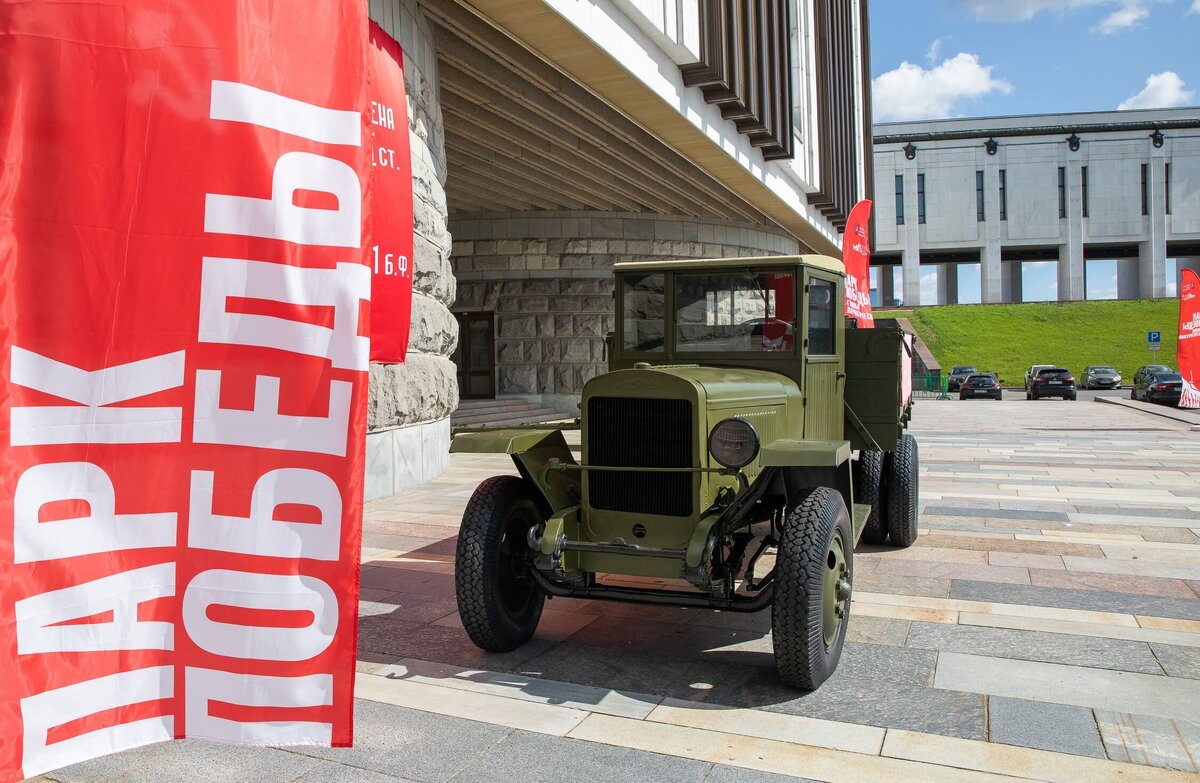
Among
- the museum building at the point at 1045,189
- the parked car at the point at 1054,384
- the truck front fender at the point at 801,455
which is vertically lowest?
the truck front fender at the point at 801,455

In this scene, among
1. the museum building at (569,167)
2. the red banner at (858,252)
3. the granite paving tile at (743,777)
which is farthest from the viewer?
the red banner at (858,252)

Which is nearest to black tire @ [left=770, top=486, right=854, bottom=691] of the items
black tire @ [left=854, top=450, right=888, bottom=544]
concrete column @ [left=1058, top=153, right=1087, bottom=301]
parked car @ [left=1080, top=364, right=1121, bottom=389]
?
black tire @ [left=854, top=450, right=888, bottom=544]

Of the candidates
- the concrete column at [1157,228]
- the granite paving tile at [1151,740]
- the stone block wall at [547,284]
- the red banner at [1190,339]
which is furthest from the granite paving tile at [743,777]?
the concrete column at [1157,228]

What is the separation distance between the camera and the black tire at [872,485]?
7109 mm

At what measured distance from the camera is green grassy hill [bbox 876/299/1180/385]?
162ft

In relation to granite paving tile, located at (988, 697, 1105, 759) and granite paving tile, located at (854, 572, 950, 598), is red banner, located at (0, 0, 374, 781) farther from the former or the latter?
granite paving tile, located at (854, 572, 950, 598)

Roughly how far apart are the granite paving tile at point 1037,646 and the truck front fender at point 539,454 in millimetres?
2054

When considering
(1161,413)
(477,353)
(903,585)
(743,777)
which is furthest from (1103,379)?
(743,777)

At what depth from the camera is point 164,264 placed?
2.21 metres

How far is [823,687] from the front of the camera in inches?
167

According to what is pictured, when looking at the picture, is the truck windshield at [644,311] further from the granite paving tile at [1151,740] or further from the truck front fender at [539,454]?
the granite paving tile at [1151,740]

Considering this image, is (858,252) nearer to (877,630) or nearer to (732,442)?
(877,630)

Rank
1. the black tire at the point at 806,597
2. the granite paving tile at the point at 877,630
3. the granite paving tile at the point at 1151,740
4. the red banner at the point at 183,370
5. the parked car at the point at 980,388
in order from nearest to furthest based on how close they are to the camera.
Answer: the red banner at the point at 183,370 → the granite paving tile at the point at 1151,740 → the black tire at the point at 806,597 → the granite paving tile at the point at 877,630 → the parked car at the point at 980,388

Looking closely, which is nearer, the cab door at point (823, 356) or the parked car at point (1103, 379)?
the cab door at point (823, 356)
